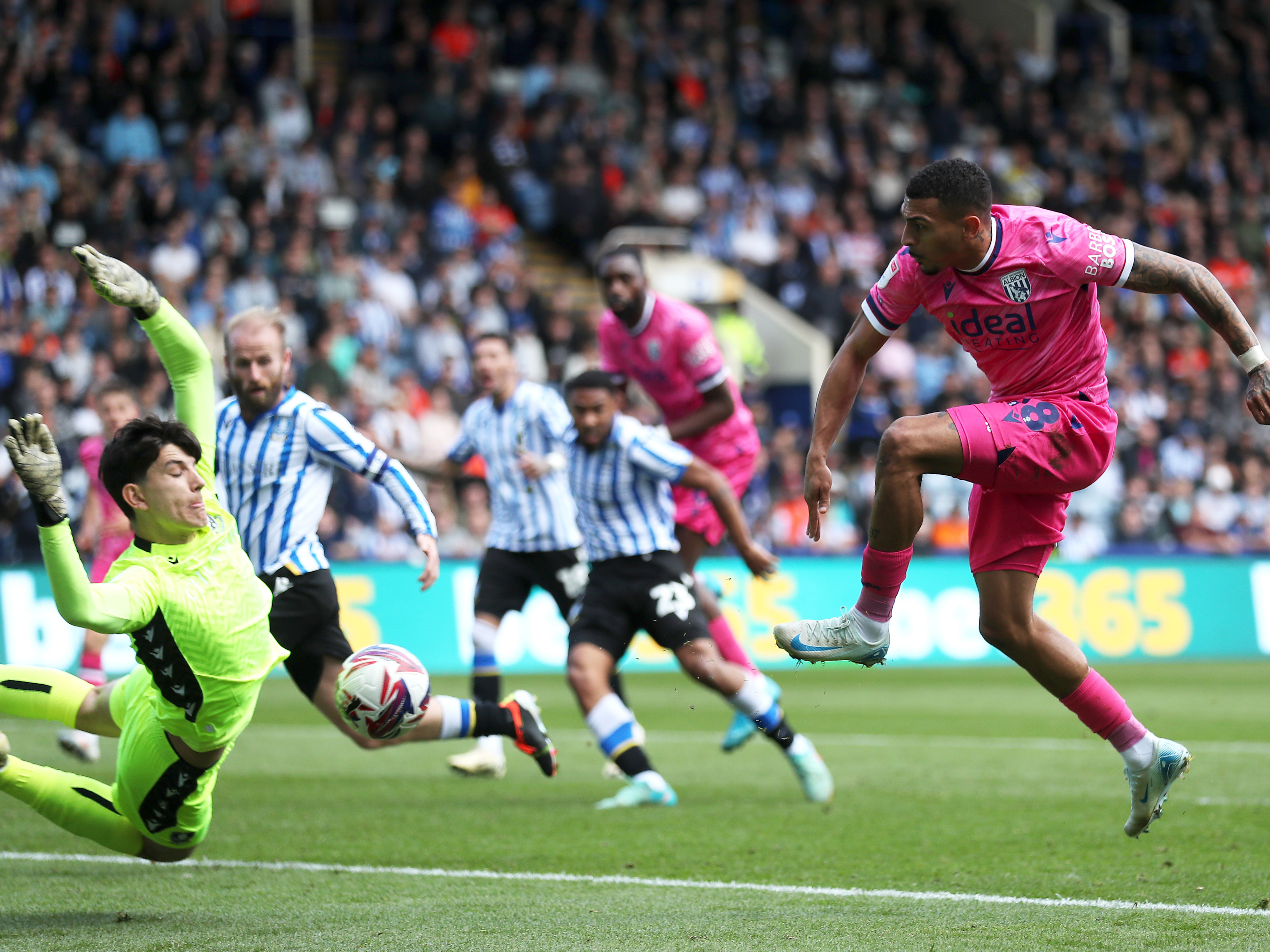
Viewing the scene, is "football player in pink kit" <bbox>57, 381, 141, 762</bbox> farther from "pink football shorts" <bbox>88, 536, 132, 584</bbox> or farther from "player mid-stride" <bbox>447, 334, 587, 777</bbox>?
"player mid-stride" <bbox>447, 334, 587, 777</bbox>

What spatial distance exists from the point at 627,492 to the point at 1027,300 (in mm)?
2947

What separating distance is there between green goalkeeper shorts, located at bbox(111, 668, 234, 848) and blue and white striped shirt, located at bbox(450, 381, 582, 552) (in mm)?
3642

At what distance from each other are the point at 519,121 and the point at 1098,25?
13.6 m

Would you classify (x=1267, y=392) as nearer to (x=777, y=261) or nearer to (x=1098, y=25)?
(x=777, y=261)

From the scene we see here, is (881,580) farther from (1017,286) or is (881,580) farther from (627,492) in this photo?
(627,492)

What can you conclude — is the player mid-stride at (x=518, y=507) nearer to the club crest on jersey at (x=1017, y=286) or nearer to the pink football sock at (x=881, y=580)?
the pink football sock at (x=881, y=580)

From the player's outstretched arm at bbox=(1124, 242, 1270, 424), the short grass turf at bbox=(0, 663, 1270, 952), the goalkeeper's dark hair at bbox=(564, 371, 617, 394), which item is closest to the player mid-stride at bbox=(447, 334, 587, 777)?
the goalkeeper's dark hair at bbox=(564, 371, 617, 394)

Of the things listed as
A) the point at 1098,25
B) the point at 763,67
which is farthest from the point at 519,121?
the point at 1098,25

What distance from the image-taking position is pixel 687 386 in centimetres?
905

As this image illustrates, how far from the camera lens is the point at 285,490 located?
6.61 m

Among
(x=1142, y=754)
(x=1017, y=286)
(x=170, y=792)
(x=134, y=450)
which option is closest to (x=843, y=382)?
(x=1017, y=286)

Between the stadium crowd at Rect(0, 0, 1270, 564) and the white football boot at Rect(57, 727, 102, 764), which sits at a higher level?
the stadium crowd at Rect(0, 0, 1270, 564)

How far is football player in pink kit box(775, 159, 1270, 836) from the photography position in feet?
17.0

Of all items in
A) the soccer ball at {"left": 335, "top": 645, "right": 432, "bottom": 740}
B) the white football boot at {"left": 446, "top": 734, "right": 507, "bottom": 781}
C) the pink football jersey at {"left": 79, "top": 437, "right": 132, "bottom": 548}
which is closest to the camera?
the soccer ball at {"left": 335, "top": 645, "right": 432, "bottom": 740}
